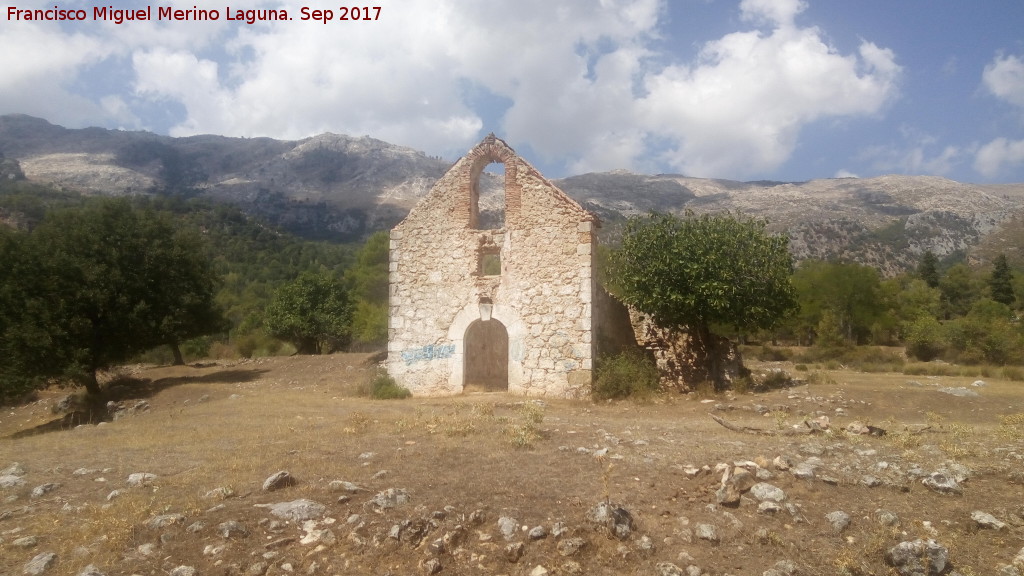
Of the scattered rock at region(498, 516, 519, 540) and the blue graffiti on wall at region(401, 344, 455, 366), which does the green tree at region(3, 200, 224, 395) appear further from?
the scattered rock at region(498, 516, 519, 540)

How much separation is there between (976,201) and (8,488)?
107 m

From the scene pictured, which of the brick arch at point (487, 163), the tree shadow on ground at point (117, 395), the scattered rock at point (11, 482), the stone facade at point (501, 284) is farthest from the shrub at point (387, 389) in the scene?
the scattered rock at point (11, 482)

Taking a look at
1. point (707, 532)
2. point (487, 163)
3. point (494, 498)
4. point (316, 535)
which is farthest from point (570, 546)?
point (487, 163)

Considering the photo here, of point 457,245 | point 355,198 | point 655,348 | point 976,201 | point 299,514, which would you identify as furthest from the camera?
point 355,198

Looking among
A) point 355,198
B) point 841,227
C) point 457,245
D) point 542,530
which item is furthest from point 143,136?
point 542,530

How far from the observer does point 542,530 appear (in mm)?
4602

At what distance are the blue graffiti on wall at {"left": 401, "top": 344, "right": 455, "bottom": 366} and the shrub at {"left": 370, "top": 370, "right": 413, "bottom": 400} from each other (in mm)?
585

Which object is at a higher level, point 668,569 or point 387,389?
point 668,569

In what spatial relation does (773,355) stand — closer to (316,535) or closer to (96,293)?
(96,293)

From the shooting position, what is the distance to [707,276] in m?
13.6

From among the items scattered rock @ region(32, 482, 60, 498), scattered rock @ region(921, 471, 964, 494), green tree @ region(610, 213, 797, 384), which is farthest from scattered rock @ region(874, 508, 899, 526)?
green tree @ region(610, 213, 797, 384)

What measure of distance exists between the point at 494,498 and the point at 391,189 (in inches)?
4948

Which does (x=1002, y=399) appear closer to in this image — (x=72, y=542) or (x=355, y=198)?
(x=72, y=542)

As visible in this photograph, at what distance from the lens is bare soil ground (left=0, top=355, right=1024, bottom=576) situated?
14.3 feet
